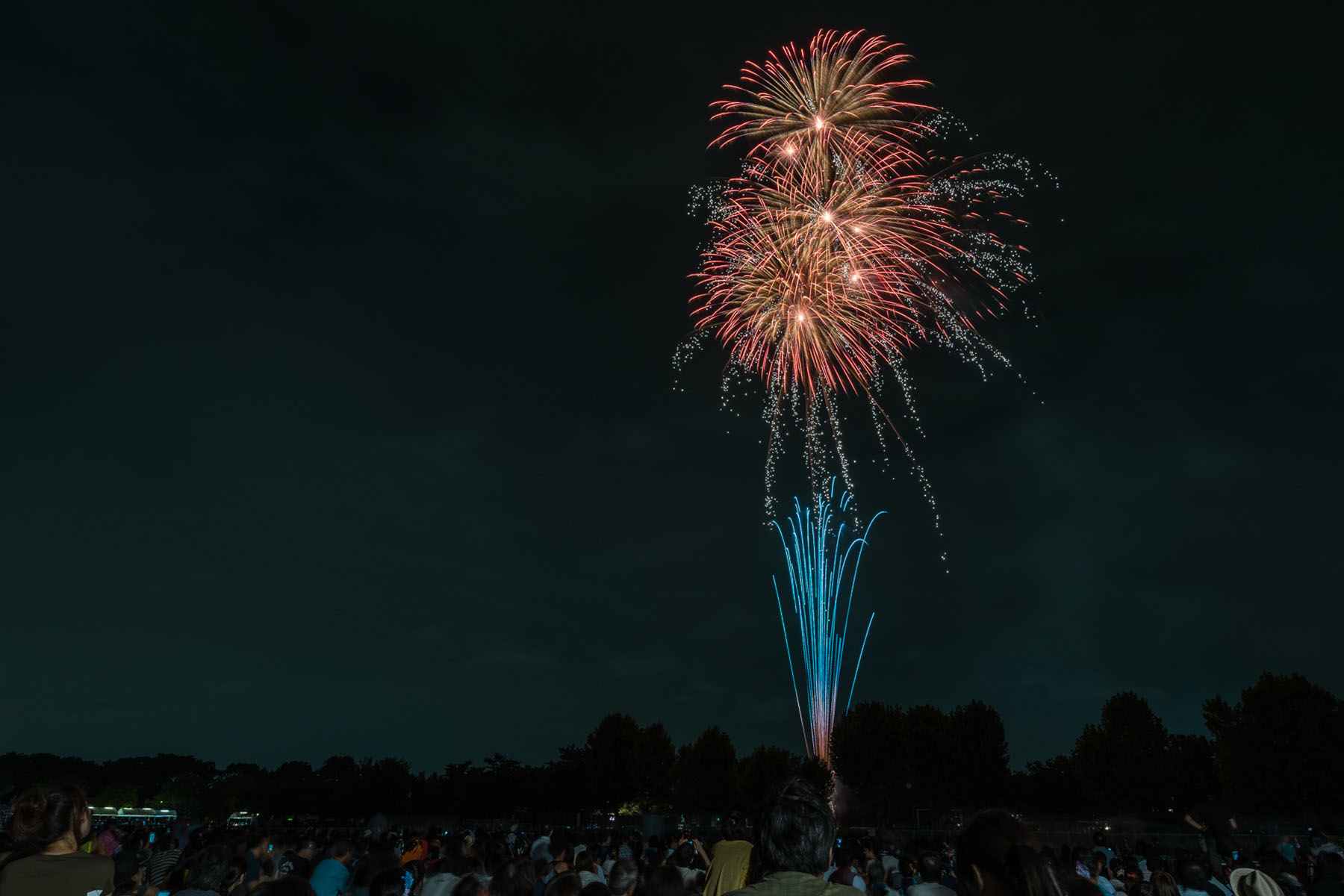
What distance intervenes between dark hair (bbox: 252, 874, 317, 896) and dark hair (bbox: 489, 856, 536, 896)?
3643 millimetres

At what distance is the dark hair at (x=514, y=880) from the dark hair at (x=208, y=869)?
7.57ft

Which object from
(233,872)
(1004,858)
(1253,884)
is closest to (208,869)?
(233,872)

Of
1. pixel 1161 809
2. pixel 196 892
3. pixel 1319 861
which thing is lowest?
pixel 196 892

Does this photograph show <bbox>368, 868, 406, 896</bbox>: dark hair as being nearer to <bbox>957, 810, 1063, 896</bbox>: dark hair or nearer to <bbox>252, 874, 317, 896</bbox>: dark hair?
<bbox>252, 874, 317, 896</bbox>: dark hair

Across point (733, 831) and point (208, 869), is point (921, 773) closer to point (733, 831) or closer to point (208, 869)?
point (733, 831)

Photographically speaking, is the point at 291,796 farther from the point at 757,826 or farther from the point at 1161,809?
the point at 757,826

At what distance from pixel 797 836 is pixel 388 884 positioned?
393 centimetres

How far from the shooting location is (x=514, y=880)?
7258 mm

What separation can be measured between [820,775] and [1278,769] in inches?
1225

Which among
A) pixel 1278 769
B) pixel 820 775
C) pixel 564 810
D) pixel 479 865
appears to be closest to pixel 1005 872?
pixel 479 865

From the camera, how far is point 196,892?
6027mm

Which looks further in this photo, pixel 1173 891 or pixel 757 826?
pixel 1173 891

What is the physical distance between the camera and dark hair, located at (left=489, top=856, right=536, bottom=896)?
7.21 metres

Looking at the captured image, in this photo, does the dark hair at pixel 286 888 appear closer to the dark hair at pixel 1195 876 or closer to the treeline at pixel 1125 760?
the dark hair at pixel 1195 876
